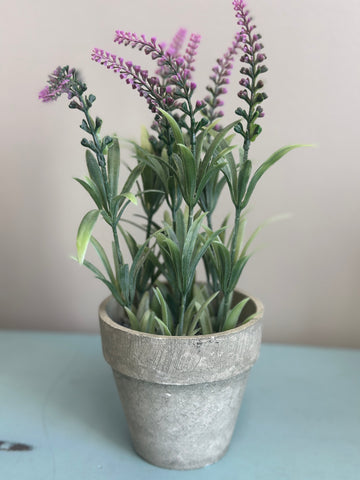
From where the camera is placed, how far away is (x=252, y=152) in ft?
3.22

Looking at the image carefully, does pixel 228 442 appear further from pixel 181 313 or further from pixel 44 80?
pixel 44 80

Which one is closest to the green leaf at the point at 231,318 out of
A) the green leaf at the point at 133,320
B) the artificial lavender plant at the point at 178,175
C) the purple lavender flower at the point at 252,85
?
the artificial lavender plant at the point at 178,175

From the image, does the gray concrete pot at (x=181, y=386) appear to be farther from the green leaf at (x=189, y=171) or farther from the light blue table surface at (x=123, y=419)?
the green leaf at (x=189, y=171)

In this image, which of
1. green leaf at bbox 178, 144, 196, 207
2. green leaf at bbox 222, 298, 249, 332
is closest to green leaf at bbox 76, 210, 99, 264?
green leaf at bbox 178, 144, 196, 207

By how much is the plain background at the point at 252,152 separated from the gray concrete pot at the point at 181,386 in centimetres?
38

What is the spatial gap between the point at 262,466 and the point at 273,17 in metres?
0.78

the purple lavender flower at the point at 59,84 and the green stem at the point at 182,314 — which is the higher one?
the purple lavender flower at the point at 59,84

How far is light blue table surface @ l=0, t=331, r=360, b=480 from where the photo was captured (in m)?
0.66

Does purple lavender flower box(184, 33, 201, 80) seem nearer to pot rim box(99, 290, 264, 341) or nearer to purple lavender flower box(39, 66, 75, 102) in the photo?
purple lavender flower box(39, 66, 75, 102)

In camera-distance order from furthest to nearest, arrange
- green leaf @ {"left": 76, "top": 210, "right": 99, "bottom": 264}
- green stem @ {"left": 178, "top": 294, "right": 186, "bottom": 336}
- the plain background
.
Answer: the plain background
green stem @ {"left": 178, "top": 294, "right": 186, "bottom": 336}
green leaf @ {"left": 76, "top": 210, "right": 99, "bottom": 264}

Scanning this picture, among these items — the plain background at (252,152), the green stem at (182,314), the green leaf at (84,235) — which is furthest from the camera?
the plain background at (252,152)

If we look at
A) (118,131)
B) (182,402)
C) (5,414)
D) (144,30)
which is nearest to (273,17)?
(144,30)

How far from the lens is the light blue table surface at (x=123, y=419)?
0.66 meters

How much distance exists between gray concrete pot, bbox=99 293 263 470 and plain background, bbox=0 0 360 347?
0.38 meters
